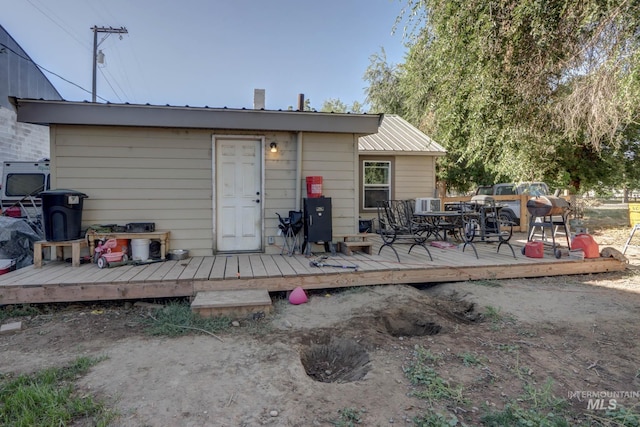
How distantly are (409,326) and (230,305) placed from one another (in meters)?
1.79

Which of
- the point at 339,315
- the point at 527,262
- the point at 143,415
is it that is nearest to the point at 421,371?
the point at 339,315

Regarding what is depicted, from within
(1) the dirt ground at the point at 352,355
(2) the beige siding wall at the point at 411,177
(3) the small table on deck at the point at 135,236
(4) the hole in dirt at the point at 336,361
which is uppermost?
(2) the beige siding wall at the point at 411,177

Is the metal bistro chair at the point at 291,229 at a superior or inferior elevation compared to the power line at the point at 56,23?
inferior

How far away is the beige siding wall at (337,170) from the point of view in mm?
5621

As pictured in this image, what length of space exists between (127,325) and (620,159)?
13.9 m

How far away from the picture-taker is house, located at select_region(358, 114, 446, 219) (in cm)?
910

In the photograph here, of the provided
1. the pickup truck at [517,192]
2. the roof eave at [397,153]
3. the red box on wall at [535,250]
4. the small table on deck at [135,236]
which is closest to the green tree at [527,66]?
the red box on wall at [535,250]

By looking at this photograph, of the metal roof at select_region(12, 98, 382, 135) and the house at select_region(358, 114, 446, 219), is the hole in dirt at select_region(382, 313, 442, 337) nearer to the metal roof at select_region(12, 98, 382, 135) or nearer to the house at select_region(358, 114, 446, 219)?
the metal roof at select_region(12, 98, 382, 135)

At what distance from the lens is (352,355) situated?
2766 mm

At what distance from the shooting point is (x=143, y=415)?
1854mm

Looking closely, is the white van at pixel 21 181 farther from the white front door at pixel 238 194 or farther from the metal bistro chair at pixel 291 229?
the metal bistro chair at pixel 291 229

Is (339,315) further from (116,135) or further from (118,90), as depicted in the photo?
(118,90)

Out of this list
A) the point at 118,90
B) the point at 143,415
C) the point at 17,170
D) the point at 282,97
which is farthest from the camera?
the point at 282,97

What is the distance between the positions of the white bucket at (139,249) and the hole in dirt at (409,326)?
344cm
